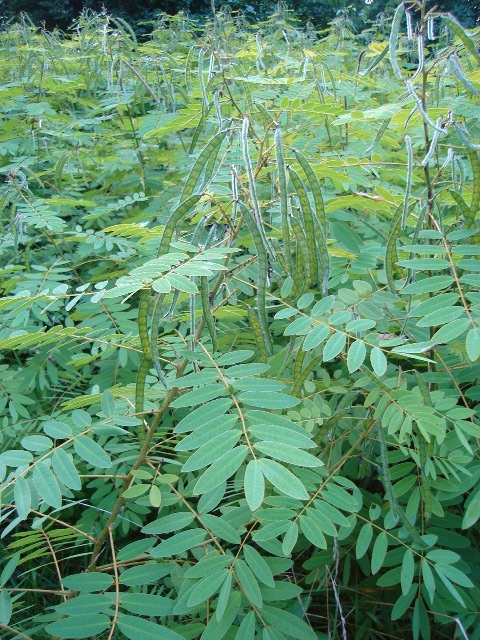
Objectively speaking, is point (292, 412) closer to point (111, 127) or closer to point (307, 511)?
point (307, 511)

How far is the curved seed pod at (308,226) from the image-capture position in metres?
1.27

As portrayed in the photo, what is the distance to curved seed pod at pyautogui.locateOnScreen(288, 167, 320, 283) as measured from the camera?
1271mm

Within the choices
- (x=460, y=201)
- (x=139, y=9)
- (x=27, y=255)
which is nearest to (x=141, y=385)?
(x=460, y=201)

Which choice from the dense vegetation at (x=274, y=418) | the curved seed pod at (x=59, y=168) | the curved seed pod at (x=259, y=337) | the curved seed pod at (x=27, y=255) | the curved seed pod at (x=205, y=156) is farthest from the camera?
the curved seed pod at (x=59, y=168)

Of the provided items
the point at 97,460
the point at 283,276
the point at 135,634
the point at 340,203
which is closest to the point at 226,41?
the point at 340,203

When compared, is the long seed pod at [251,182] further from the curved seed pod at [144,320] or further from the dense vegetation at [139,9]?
the dense vegetation at [139,9]

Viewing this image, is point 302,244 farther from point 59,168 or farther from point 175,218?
point 59,168

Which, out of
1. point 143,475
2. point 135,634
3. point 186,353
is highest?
point 186,353

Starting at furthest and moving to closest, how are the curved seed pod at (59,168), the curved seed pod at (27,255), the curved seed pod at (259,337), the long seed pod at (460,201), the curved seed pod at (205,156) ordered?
the curved seed pod at (59,168)
the curved seed pod at (27,255)
the long seed pod at (460,201)
the curved seed pod at (259,337)
the curved seed pod at (205,156)

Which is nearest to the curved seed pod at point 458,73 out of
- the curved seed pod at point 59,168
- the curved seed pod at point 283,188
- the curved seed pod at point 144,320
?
the curved seed pod at point 283,188

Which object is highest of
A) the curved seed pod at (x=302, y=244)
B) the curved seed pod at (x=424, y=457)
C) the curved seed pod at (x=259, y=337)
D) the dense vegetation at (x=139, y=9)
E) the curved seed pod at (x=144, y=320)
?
the dense vegetation at (x=139, y=9)

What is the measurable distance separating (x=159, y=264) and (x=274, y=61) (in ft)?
11.5

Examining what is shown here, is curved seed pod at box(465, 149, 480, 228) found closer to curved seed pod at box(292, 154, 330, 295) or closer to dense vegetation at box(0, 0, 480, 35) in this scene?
curved seed pod at box(292, 154, 330, 295)

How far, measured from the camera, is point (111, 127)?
3.68 metres
